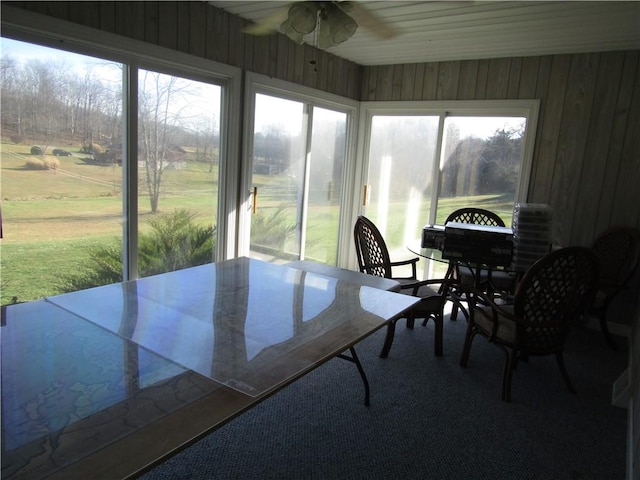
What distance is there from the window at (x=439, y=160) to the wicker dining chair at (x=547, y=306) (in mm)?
1849

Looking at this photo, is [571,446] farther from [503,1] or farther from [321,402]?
[503,1]

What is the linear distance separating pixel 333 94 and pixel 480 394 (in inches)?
128

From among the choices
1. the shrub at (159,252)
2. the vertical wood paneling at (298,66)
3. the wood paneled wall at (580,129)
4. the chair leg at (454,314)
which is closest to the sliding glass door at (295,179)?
the vertical wood paneling at (298,66)

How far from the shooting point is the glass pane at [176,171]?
302 centimetres

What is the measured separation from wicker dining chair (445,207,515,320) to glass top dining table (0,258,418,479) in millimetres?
2008

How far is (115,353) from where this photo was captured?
1.27 meters

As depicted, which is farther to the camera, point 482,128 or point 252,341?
point 482,128

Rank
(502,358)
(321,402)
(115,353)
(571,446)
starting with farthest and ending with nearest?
(502,358)
(321,402)
(571,446)
(115,353)

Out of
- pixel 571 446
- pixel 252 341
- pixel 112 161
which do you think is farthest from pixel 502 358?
pixel 112 161

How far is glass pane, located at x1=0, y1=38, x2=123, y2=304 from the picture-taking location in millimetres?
2377

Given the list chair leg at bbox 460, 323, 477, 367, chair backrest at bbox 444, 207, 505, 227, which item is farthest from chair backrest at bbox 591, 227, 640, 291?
chair leg at bbox 460, 323, 477, 367

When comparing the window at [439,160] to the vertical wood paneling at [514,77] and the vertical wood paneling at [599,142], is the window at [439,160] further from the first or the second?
the vertical wood paneling at [599,142]

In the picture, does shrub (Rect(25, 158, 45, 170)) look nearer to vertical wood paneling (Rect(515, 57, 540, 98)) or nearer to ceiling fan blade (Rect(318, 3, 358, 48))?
ceiling fan blade (Rect(318, 3, 358, 48))

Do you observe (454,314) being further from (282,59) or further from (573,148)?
(282,59)
